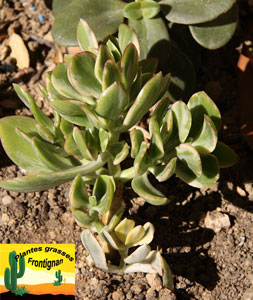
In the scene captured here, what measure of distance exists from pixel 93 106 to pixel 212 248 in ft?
2.19

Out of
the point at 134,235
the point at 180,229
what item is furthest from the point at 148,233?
the point at 180,229

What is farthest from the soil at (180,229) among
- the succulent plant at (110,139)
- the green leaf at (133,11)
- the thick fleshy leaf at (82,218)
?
the green leaf at (133,11)

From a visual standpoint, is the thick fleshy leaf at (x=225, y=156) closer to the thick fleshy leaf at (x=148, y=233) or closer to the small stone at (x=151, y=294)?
the thick fleshy leaf at (x=148, y=233)

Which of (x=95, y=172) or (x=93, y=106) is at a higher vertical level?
(x=93, y=106)

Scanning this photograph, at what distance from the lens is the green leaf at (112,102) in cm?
111

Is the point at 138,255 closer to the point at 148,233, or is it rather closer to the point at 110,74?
the point at 148,233

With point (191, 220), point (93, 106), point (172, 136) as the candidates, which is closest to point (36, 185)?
point (93, 106)

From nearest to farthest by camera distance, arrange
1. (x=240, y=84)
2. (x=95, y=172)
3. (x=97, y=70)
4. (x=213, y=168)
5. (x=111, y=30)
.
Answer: (x=97, y=70) → (x=213, y=168) → (x=95, y=172) → (x=111, y=30) → (x=240, y=84)

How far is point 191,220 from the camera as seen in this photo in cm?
163

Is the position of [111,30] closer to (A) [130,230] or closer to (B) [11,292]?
(A) [130,230]

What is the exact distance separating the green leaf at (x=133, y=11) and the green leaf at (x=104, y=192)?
0.60 metres

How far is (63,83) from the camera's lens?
129 cm

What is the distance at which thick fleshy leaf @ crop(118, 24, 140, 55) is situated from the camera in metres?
1.30

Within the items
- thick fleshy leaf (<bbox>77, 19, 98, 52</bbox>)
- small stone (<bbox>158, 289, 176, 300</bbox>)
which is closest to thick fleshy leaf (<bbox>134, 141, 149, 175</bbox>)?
thick fleshy leaf (<bbox>77, 19, 98, 52</bbox>)
